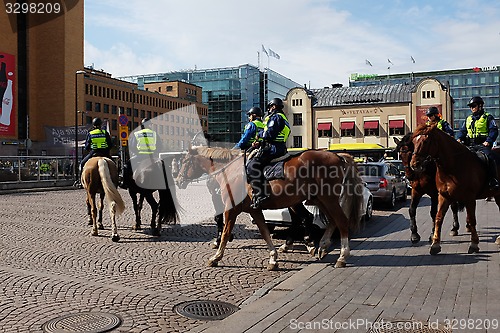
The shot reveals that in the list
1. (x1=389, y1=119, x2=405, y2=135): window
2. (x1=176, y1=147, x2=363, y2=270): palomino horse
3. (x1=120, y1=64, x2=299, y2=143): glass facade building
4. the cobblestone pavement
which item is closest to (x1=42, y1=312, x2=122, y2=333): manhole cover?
the cobblestone pavement

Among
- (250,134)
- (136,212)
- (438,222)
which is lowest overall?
(136,212)

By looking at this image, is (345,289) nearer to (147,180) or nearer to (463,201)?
(463,201)

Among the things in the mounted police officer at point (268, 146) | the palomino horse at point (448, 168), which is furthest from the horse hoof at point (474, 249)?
the mounted police officer at point (268, 146)

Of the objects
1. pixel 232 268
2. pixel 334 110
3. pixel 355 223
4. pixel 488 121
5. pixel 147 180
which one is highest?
pixel 334 110

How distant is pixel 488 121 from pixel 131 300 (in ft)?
25.0

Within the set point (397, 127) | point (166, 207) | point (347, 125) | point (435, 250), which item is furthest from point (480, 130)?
point (347, 125)

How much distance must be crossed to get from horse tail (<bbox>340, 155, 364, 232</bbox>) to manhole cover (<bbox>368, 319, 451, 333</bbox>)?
351 cm

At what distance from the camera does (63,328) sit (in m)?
4.75

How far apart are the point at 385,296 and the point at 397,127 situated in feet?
208

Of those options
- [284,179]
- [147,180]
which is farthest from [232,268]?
[147,180]

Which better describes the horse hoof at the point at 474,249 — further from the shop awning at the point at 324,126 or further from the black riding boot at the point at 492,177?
the shop awning at the point at 324,126

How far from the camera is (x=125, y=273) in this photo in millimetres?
6996

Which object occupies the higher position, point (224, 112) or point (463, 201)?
point (224, 112)

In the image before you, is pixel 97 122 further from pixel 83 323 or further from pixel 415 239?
pixel 415 239
